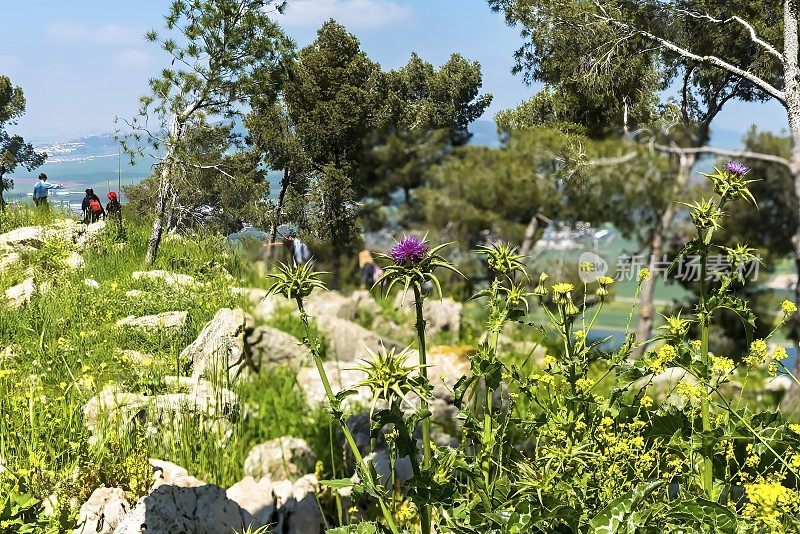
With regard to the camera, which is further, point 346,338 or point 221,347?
point 346,338

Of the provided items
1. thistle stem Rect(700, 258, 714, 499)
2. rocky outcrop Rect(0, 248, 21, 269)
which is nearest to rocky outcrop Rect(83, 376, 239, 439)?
thistle stem Rect(700, 258, 714, 499)

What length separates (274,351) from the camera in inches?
188

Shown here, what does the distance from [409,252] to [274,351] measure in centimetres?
341

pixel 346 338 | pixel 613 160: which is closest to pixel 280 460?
pixel 346 338

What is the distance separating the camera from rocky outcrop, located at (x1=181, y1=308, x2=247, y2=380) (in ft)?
14.6

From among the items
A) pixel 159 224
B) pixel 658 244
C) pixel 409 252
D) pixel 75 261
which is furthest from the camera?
pixel 159 224

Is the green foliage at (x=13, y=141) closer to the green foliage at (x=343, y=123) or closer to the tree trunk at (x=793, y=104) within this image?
the green foliage at (x=343, y=123)

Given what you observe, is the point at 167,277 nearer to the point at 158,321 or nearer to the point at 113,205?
the point at 158,321

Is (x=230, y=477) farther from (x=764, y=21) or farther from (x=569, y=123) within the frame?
(x=764, y=21)

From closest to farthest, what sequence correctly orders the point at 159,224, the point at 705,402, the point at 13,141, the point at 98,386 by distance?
the point at 705,402
the point at 98,386
the point at 159,224
the point at 13,141

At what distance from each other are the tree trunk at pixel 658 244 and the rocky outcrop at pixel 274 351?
3.07 m

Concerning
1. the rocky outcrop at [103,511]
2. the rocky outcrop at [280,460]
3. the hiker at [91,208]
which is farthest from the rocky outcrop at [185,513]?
the hiker at [91,208]

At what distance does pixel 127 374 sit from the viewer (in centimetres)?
421

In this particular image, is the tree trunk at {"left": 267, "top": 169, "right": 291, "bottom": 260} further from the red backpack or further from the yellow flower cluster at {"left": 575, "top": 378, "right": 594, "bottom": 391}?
the yellow flower cluster at {"left": 575, "top": 378, "right": 594, "bottom": 391}
